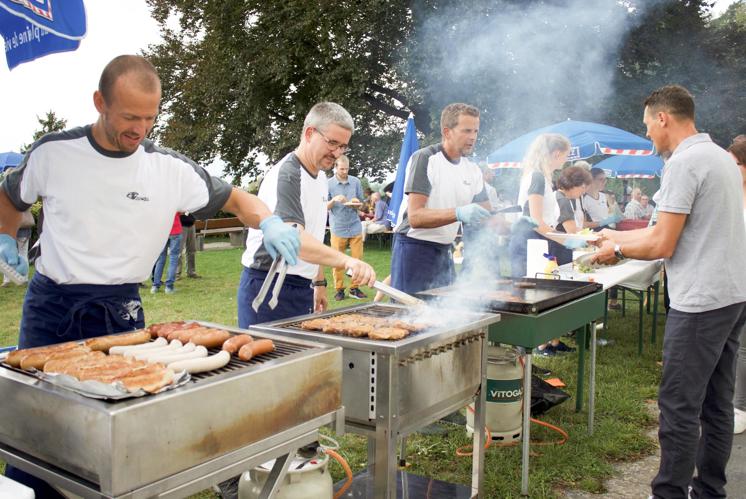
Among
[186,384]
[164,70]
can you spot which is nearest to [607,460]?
[186,384]

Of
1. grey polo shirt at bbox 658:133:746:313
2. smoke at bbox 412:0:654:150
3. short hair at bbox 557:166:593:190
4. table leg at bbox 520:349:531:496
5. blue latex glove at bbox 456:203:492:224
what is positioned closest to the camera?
grey polo shirt at bbox 658:133:746:313

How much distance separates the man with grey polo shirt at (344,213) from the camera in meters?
9.62

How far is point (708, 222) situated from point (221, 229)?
16.2m

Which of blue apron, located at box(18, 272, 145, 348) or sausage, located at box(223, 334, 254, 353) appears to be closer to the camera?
sausage, located at box(223, 334, 254, 353)

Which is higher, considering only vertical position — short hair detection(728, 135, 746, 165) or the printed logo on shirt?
short hair detection(728, 135, 746, 165)

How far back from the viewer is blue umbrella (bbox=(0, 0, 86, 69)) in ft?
9.54

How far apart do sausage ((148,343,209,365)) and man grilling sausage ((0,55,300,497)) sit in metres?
0.58

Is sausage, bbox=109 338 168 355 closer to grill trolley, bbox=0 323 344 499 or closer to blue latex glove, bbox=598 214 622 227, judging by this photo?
grill trolley, bbox=0 323 344 499

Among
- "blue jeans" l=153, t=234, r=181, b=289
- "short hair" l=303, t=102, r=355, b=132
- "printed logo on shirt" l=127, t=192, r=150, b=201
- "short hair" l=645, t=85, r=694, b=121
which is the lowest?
"blue jeans" l=153, t=234, r=181, b=289

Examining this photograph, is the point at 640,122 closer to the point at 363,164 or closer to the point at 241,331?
the point at 363,164

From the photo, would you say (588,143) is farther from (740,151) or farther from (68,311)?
(68,311)

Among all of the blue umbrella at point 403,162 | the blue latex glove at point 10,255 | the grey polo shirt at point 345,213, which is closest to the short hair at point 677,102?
the blue latex glove at point 10,255

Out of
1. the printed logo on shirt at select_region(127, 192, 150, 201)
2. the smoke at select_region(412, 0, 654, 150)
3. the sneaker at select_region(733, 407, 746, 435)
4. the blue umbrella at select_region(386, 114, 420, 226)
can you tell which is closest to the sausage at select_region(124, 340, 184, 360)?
the printed logo on shirt at select_region(127, 192, 150, 201)

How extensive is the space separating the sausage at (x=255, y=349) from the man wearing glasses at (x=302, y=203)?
96 centimetres
